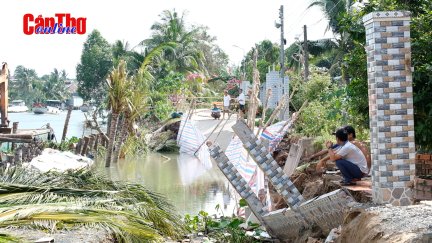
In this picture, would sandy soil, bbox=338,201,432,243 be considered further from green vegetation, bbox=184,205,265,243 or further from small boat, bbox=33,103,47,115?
small boat, bbox=33,103,47,115

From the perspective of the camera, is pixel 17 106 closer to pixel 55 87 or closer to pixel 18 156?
pixel 55 87

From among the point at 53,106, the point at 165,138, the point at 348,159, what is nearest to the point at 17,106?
the point at 53,106

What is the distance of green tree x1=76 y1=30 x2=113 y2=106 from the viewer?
2301 inches

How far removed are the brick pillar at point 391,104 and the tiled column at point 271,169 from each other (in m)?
1.58

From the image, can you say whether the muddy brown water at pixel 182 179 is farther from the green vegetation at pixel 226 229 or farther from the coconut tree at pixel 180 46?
the coconut tree at pixel 180 46

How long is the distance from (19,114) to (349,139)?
95140mm

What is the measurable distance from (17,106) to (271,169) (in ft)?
302

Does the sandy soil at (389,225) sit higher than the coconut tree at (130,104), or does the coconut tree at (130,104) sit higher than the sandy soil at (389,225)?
the coconut tree at (130,104)

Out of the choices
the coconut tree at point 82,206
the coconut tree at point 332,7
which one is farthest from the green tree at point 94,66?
the coconut tree at point 82,206

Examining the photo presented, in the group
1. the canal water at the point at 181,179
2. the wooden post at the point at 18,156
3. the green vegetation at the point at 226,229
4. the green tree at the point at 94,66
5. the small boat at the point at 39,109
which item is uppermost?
the green tree at the point at 94,66

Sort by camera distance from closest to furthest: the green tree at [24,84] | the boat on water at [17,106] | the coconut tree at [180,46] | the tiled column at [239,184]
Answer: the tiled column at [239,184]
the coconut tree at [180,46]
the boat on water at [17,106]
the green tree at [24,84]

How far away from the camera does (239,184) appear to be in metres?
10.3

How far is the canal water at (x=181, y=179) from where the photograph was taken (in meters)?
15.7

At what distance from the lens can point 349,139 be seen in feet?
30.9
